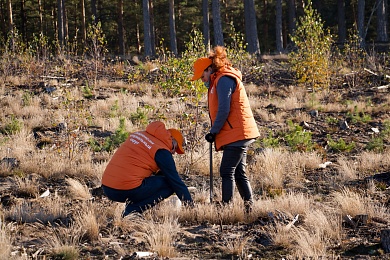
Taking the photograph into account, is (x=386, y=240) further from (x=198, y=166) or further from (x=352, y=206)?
(x=198, y=166)

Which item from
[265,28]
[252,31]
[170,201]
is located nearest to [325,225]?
[170,201]

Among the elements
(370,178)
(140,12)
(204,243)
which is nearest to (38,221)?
(204,243)

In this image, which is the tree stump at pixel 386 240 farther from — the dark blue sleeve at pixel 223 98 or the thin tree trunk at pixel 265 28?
the thin tree trunk at pixel 265 28

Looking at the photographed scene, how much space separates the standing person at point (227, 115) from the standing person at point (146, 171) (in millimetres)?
427

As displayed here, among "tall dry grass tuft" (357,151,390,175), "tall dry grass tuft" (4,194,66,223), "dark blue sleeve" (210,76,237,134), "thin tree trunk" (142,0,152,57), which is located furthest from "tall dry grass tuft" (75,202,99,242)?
"thin tree trunk" (142,0,152,57)

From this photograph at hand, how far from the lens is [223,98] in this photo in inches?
201

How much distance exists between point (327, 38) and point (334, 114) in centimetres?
225

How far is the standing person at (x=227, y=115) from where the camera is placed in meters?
5.12

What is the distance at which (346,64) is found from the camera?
18.9m

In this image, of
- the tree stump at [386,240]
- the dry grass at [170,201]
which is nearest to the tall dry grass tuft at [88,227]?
the dry grass at [170,201]

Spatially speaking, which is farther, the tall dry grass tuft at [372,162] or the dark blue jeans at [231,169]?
the tall dry grass tuft at [372,162]

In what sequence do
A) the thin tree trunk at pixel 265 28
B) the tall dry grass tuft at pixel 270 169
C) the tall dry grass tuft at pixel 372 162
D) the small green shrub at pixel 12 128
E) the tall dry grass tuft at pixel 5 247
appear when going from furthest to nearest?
the thin tree trunk at pixel 265 28
the small green shrub at pixel 12 128
the tall dry grass tuft at pixel 372 162
the tall dry grass tuft at pixel 270 169
the tall dry grass tuft at pixel 5 247

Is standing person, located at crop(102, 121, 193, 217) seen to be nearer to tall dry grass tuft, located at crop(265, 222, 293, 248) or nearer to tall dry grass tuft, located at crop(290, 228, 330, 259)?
tall dry grass tuft, located at crop(265, 222, 293, 248)

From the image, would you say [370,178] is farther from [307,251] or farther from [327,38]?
[327,38]
